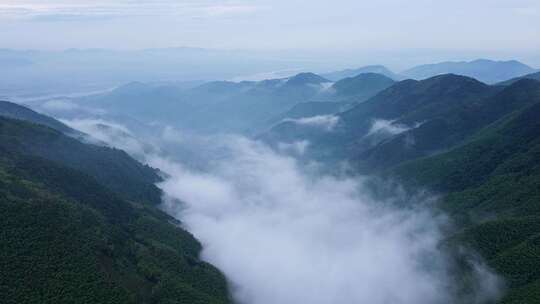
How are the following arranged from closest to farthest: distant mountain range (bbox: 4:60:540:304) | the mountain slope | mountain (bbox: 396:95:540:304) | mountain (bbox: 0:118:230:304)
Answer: mountain (bbox: 0:118:230:304)
distant mountain range (bbox: 4:60:540:304)
mountain (bbox: 396:95:540:304)
the mountain slope

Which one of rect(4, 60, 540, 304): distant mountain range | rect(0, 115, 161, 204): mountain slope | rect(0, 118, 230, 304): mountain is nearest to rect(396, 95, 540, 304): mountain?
rect(4, 60, 540, 304): distant mountain range

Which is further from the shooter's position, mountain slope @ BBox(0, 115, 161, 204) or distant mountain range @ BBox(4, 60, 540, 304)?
mountain slope @ BBox(0, 115, 161, 204)

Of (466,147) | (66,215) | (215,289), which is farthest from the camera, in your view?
(466,147)

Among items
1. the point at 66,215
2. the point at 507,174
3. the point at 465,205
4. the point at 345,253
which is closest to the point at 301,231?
the point at 345,253

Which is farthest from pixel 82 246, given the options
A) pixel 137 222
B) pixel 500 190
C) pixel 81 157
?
pixel 500 190

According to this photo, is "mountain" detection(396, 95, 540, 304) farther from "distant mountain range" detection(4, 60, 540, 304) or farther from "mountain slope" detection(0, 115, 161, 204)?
"mountain slope" detection(0, 115, 161, 204)

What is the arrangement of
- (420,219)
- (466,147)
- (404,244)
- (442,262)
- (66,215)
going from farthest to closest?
(466,147), (420,219), (404,244), (442,262), (66,215)

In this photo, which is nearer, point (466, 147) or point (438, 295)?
point (438, 295)

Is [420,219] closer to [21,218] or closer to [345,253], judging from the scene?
[345,253]
